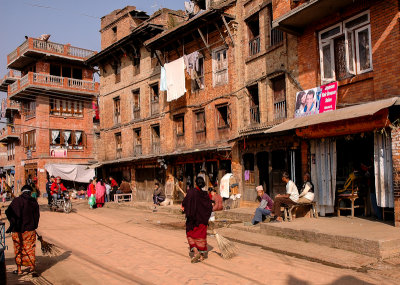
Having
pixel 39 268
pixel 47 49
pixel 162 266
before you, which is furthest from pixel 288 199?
pixel 47 49

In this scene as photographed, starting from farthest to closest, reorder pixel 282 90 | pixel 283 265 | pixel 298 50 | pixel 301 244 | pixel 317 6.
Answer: pixel 282 90 → pixel 298 50 → pixel 317 6 → pixel 301 244 → pixel 283 265

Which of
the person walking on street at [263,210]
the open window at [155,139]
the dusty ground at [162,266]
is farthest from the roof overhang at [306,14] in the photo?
the open window at [155,139]

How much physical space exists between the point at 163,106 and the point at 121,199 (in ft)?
22.4

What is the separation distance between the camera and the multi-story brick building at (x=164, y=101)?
19.1 meters

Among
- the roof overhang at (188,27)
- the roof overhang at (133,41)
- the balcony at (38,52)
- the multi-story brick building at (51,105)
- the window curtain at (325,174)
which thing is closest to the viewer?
the window curtain at (325,174)

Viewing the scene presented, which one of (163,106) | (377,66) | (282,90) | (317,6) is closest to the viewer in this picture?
(377,66)

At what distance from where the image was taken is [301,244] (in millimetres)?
9594

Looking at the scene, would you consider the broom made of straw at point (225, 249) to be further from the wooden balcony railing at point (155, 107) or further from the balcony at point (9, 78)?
the balcony at point (9, 78)

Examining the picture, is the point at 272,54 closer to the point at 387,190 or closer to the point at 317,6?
the point at 317,6

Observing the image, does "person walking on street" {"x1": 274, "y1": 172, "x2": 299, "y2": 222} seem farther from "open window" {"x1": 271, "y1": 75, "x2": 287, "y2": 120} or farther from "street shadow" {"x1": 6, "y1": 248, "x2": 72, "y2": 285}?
"street shadow" {"x1": 6, "y1": 248, "x2": 72, "y2": 285}

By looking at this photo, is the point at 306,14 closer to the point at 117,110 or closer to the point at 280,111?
the point at 280,111

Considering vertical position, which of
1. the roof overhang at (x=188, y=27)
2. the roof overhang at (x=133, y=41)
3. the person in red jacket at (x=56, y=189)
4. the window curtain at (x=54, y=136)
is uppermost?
the roof overhang at (x=133, y=41)

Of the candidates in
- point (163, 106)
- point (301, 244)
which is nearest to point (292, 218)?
point (301, 244)

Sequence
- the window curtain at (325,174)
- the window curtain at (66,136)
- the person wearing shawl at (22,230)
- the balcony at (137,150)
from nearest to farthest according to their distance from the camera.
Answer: the person wearing shawl at (22,230)
the window curtain at (325,174)
the balcony at (137,150)
the window curtain at (66,136)
